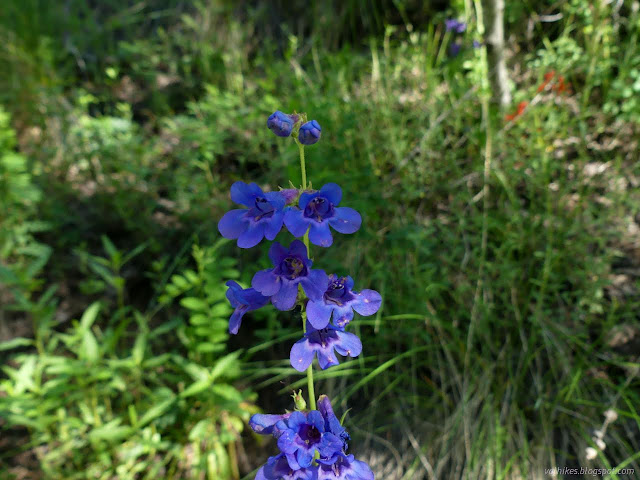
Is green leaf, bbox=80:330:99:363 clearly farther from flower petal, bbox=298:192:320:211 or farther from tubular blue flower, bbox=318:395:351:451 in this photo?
flower petal, bbox=298:192:320:211

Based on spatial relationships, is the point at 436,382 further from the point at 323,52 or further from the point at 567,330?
the point at 323,52

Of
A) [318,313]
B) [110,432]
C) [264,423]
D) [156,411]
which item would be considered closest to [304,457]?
[264,423]

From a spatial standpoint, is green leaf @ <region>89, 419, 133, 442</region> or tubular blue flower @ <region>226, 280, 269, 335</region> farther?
green leaf @ <region>89, 419, 133, 442</region>

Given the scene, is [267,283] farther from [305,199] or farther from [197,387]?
[197,387]

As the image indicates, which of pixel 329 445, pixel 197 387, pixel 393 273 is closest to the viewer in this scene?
pixel 329 445

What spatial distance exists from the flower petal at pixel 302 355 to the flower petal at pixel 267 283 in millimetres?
111

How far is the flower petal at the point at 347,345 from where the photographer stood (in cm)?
94

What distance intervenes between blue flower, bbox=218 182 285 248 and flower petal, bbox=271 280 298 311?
0.10 meters

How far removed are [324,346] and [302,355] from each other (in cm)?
5

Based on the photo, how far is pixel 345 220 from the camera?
942mm

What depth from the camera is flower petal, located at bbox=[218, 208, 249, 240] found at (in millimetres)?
927

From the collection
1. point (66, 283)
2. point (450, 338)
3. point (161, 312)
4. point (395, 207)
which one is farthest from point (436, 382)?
point (66, 283)

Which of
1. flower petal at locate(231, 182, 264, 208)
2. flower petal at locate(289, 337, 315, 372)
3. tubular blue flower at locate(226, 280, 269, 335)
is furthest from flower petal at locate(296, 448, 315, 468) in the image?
flower petal at locate(231, 182, 264, 208)

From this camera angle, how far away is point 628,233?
2160mm
